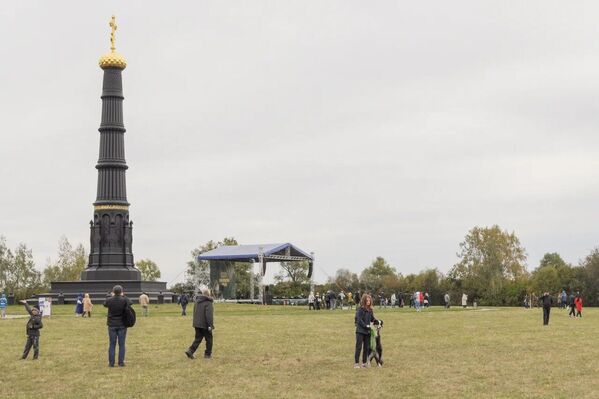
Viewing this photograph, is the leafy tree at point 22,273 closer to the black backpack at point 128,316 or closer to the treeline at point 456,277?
the treeline at point 456,277

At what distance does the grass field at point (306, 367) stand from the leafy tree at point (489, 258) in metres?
73.7

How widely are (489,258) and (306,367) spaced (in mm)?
91673

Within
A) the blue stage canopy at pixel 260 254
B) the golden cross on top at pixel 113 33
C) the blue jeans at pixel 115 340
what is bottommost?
the blue jeans at pixel 115 340

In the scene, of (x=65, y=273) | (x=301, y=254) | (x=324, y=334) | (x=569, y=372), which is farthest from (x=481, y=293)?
(x=569, y=372)

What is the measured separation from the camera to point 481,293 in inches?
3602

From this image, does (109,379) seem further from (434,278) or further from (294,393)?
(434,278)

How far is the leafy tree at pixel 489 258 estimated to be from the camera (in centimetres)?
10475

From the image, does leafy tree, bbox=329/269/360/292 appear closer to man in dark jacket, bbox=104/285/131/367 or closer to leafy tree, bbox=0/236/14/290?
leafy tree, bbox=0/236/14/290

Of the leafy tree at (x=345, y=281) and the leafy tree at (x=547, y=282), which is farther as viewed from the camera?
the leafy tree at (x=345, y=281)

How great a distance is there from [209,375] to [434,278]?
86107 mm

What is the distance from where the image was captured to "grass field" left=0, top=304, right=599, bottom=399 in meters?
15.3

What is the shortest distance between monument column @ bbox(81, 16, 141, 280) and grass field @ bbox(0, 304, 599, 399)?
4063 centimetres

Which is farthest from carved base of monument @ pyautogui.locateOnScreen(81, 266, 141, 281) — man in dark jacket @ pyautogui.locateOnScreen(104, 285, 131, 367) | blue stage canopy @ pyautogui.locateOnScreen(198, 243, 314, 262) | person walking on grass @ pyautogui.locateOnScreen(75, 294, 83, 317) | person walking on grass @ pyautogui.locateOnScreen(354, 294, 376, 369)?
person walking on grass @ pyautogui.locateOnScreen(354, 294, 376, 369)

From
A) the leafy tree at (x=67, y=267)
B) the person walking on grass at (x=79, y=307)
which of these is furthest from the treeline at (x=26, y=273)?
the person walking on grass at (x=79, y=307)
